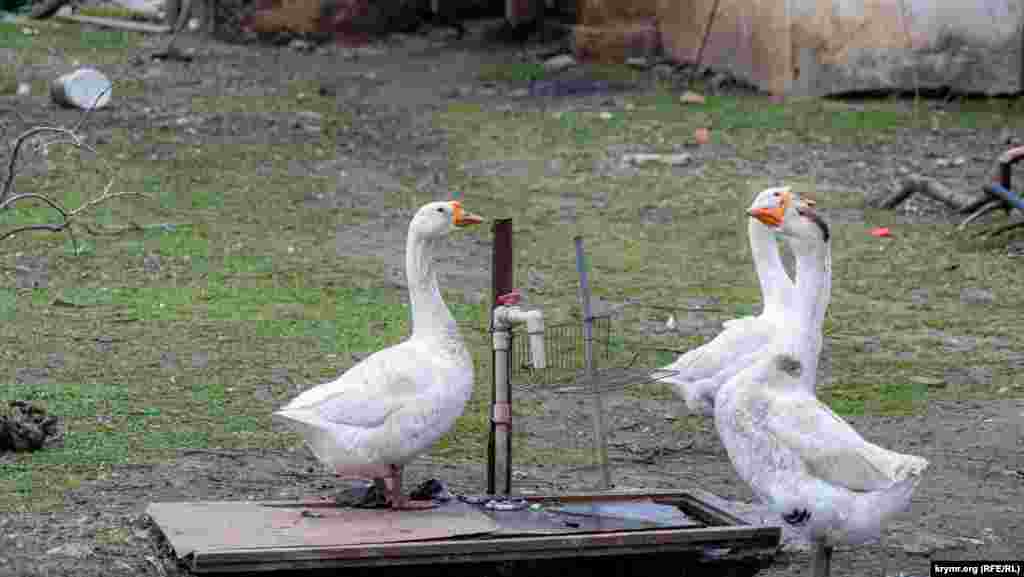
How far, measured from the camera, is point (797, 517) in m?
5.83

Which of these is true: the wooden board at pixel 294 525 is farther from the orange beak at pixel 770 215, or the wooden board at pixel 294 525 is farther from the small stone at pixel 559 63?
the small stone at pixel 559 63

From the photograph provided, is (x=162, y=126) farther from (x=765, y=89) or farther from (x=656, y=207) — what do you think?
(x=765, y=89)

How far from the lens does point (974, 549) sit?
6.51m

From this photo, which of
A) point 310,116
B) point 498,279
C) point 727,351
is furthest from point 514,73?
point 498,279

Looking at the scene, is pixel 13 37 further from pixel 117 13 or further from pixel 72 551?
pixel 72 551

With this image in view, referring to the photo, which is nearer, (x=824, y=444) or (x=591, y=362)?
(x=824, y=444)

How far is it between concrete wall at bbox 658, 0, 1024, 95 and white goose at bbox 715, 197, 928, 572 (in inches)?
372

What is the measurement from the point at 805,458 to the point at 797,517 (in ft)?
0.70

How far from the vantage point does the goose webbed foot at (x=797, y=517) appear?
5.80 m

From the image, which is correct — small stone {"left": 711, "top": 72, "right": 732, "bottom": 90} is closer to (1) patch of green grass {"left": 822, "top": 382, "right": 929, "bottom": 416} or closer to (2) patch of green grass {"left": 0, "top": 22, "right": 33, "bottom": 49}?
(2) patch of green grass {"left": 0, "top": 22, "right": 33, "bottom": 49}

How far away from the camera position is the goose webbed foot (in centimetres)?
580

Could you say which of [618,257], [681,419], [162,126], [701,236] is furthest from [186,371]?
[162,126]

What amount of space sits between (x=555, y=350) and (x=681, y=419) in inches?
32.8

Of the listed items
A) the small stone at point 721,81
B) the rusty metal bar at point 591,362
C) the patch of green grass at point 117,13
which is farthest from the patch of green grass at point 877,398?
the patch of green grass at point 117,13
